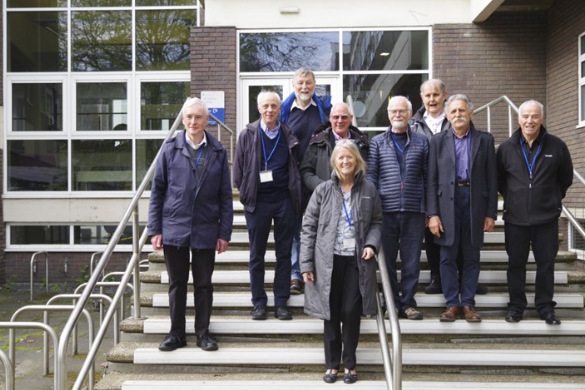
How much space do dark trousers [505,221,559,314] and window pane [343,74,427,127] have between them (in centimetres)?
565

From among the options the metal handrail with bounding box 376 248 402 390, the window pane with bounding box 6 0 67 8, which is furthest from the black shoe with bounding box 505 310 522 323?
the window pane with bounding box 6 0 67 8

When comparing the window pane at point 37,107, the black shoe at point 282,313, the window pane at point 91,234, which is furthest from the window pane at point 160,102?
the black shoe at point 282,313

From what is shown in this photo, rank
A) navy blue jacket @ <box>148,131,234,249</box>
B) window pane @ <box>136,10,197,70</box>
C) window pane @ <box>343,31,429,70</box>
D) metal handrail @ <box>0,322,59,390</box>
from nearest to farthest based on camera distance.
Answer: metal handrail @ <box>0,322,59,390</box> < navy blue jacket @ <box>148,131,234,249</box> < window pane @ <box>343,31,429,70</box> < window pane @ <box>136,10,197,70</box>

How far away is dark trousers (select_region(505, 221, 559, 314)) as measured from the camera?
4.48m

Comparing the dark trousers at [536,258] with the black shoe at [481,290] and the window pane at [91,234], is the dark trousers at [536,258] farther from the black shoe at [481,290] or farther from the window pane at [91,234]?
the window pane at [91,234]

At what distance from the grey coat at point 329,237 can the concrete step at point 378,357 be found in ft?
1.67

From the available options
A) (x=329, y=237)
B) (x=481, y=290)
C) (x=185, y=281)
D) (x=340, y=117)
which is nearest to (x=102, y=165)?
(x=185, y=281)

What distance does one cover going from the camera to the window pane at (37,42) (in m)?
11.6

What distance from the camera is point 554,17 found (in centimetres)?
934

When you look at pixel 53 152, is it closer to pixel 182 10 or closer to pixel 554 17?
pixel 182 10

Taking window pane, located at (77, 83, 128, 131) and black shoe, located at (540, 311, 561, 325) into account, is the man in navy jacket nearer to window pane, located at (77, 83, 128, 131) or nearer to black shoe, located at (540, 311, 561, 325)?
black shoe, located at (540, 311, 561, 325)

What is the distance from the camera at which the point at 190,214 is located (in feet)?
13.9

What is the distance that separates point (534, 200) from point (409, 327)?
4.74ft

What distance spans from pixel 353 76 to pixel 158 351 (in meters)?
7.03
